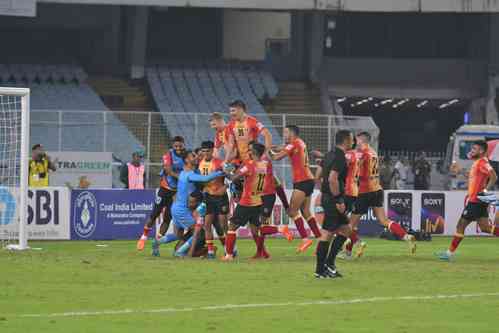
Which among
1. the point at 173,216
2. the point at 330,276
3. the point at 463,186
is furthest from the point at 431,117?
the point at 330,276

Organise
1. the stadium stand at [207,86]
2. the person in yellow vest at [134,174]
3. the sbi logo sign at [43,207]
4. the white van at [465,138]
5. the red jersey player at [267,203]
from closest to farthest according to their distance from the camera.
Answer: the red jersey player at [267,203] < the sbi logo sign at [43,207] < the person in yellow vest at [134,174] < the white van at [465,138] < the stadium stand at [207,86]

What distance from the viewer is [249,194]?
21.8 m

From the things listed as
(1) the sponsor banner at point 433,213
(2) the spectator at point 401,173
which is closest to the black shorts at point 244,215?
(1) the sponsor banner at point 433,213

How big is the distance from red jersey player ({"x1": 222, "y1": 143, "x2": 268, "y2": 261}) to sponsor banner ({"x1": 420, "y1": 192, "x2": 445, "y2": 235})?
515 inches

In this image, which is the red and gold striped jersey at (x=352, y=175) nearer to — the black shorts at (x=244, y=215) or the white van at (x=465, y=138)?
the black shorts at (x=244, y=215)

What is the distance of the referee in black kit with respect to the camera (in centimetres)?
1781

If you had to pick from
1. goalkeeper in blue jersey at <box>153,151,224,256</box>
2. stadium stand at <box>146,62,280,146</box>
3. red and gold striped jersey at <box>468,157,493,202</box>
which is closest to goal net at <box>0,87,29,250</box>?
goalkeeper in blue jersey at <box>153,151,224,256</box>

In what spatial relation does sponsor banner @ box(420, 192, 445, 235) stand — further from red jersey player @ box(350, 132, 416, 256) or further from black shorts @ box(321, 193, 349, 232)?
black shorts @ box(321, 193, 349, 232)

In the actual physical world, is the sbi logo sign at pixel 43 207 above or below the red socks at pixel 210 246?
above

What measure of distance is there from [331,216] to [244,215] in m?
3.84

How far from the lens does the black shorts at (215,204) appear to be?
22453mm

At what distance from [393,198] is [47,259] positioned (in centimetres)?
1391

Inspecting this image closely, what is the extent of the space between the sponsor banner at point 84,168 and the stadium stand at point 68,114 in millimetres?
462

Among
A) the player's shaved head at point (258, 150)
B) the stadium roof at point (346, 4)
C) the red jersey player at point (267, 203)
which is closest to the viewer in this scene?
the player's shaved head at point (258, 150)
